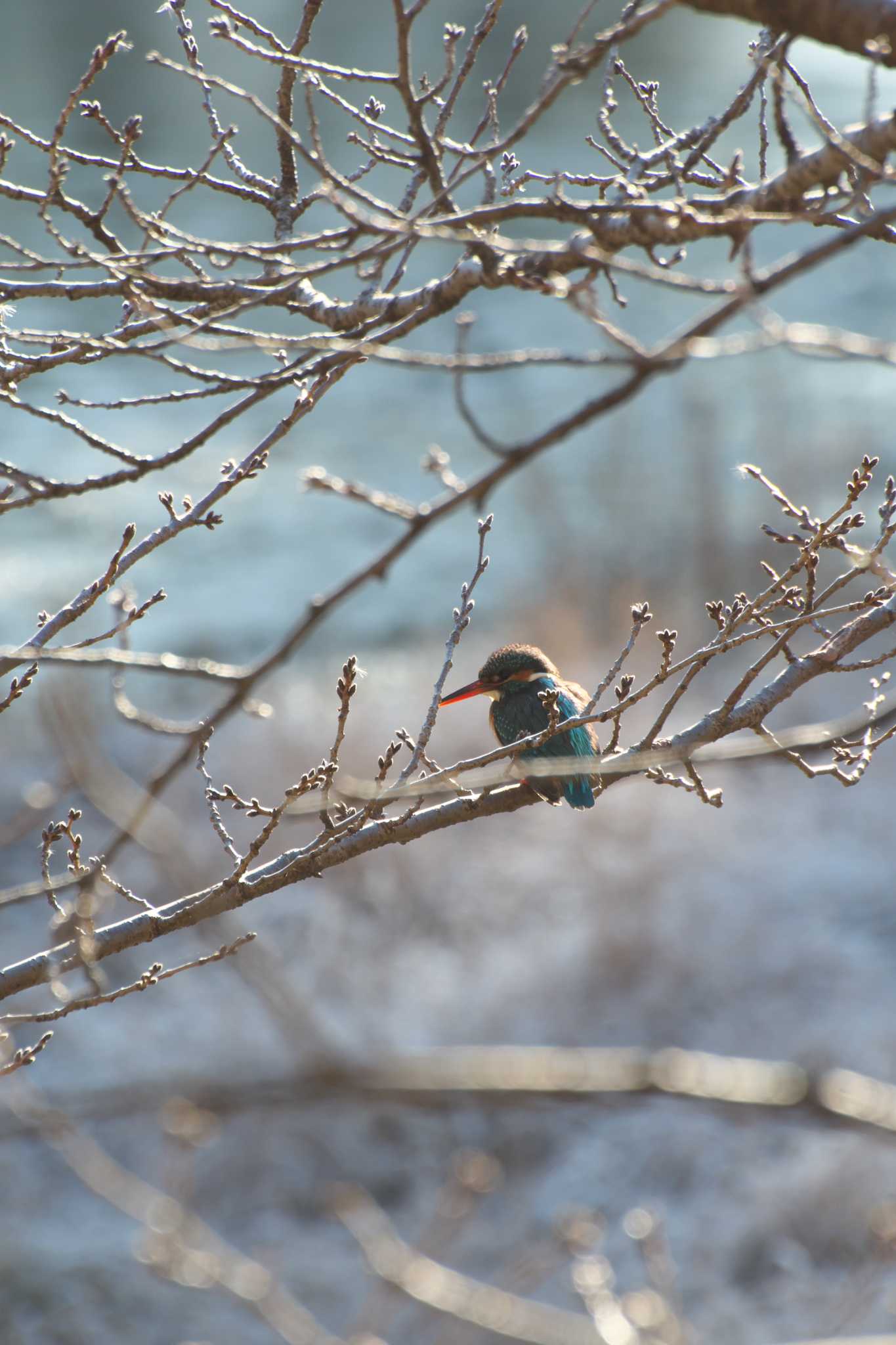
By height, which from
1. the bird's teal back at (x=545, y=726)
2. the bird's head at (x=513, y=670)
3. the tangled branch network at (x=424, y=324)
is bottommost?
the tangled branch network at (x=424, y=324)

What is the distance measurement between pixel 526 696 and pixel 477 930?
18.1 ft

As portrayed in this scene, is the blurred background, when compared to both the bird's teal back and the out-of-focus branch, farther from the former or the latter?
the out-of-focus branch

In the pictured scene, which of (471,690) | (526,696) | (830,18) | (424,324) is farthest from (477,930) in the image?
(830,18)

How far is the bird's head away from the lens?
14.8ft

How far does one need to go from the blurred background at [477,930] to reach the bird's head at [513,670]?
4.45ft

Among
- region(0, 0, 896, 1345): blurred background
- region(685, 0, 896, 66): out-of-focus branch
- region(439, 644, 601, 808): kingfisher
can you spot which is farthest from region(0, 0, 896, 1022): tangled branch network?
region(439, 644, 601, 808): kingfisher

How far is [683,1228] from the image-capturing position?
7508 millimetres

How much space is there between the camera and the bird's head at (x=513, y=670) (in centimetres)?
450

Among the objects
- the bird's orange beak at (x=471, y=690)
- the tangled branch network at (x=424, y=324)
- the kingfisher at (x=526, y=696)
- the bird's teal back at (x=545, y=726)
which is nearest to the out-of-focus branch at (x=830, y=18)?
the tangled branch network at (x=424, y=324)

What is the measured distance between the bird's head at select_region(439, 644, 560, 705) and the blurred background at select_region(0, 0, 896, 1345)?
4.45 ft

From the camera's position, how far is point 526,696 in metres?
4.55

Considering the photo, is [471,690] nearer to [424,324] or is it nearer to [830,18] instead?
[424,324]

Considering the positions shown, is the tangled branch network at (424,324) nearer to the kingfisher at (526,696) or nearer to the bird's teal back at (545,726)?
the bird's teal back at (545,726)

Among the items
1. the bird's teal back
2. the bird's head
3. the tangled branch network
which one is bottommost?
the tangled branch network
